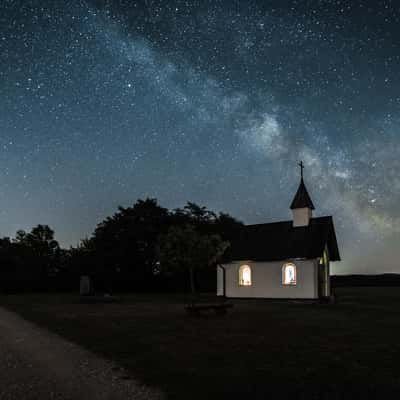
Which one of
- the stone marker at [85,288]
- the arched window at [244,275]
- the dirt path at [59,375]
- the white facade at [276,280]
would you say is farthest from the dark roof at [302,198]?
the dirt path at [59,375]

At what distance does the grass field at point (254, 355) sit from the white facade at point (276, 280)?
47.4 ft

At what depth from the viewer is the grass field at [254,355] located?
278 inches

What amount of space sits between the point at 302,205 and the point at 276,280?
6.31 m

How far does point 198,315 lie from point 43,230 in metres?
41.2

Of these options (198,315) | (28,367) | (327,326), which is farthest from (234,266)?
(28,367)

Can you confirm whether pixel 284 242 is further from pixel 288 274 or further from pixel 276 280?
pixel 276 280

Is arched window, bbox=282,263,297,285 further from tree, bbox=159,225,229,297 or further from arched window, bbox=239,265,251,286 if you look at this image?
tree, bbox=159,225,229,297

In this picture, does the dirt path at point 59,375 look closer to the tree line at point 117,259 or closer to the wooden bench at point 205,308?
the wooden bench at point 205,308

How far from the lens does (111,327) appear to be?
1533cm

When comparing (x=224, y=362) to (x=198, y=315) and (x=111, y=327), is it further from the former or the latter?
(x=198, y=315)

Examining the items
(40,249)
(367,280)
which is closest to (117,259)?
(40,249)

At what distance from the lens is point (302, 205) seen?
34.6 metres

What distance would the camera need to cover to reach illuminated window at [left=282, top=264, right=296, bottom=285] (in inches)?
1283

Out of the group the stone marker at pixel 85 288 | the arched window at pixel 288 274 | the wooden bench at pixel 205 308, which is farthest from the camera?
the stone marker at pixel 85 288
